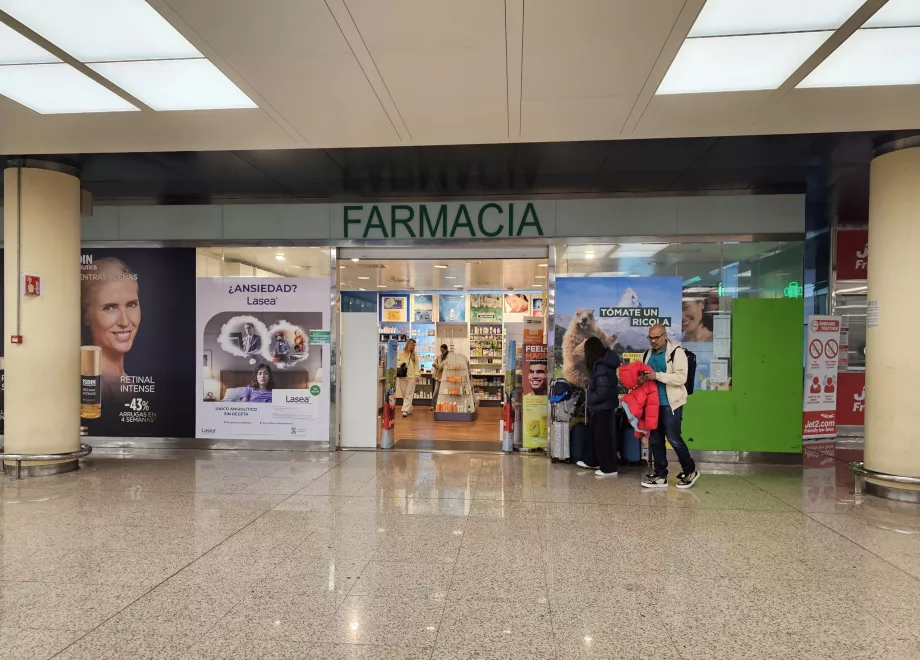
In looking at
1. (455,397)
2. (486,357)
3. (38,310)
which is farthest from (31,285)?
(486,357)

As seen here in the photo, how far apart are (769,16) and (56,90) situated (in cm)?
467

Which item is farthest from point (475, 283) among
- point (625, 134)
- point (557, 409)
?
point (625, 134)

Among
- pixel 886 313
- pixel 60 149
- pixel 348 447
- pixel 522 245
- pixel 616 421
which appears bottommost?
pixel 348 447

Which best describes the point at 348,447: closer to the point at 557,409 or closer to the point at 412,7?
the point at 557,409

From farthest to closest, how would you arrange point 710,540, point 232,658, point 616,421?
point 616,421
point 710,540
point 232,658

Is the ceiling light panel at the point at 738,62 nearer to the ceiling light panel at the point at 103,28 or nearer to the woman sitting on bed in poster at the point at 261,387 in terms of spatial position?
the ceiling light panel at the point at 103,28

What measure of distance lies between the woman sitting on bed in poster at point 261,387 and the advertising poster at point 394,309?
24.5 ft

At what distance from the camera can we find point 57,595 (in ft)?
10.6

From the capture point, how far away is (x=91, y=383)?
785 cm

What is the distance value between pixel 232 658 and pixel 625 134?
443 centimetres

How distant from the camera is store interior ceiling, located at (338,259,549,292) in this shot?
988 centimetres

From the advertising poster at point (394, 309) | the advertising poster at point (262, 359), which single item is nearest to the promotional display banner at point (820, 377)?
the advertising poster at point (262, 359)

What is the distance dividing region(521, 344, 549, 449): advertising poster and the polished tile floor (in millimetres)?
1559

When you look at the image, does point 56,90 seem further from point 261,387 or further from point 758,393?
point 758,393
